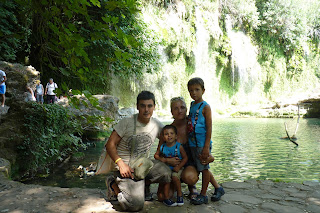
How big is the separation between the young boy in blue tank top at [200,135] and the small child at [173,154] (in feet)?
0.55

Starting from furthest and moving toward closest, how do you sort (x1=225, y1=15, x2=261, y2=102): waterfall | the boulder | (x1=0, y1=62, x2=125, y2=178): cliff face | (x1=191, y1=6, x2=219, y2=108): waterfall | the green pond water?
(x1=225, y1=15, x2=261, y2=102): waterfall, (x1=191, y1=6, x2=219, y2=108): waterfall, the boulder, the green pond water, (x1=0, y1=62, x2=125, y2=178): cliff face

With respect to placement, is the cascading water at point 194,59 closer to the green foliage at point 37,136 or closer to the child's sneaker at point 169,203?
the green foliage at point 37,136

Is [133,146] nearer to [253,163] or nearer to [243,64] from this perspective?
[253,163]

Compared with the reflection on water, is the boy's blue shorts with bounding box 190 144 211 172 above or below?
above

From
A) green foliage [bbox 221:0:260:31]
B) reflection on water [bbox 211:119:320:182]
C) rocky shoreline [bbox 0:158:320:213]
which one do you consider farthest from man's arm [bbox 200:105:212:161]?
green foliage [bbox 221:0:260:31]

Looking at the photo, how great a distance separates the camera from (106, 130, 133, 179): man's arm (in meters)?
2.86

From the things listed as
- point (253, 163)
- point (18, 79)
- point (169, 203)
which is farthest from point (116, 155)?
point (18, 79)

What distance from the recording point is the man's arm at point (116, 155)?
2.86m

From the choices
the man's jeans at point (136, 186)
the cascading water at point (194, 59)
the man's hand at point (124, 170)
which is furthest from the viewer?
the cascading water at point (194, 59)

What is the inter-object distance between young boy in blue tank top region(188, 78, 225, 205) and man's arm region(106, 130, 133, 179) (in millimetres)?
842

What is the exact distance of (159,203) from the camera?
304cm

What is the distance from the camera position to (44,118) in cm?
534

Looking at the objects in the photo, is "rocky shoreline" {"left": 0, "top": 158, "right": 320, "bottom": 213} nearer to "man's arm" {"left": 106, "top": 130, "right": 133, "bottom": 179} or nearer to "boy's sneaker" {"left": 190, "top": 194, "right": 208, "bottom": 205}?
"boy's sneaker" {"left": 190, "top": 194, "right": 208, "bottom": 205}

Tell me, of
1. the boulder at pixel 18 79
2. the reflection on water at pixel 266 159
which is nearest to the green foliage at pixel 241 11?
the reflection on water at pixel 266 159
